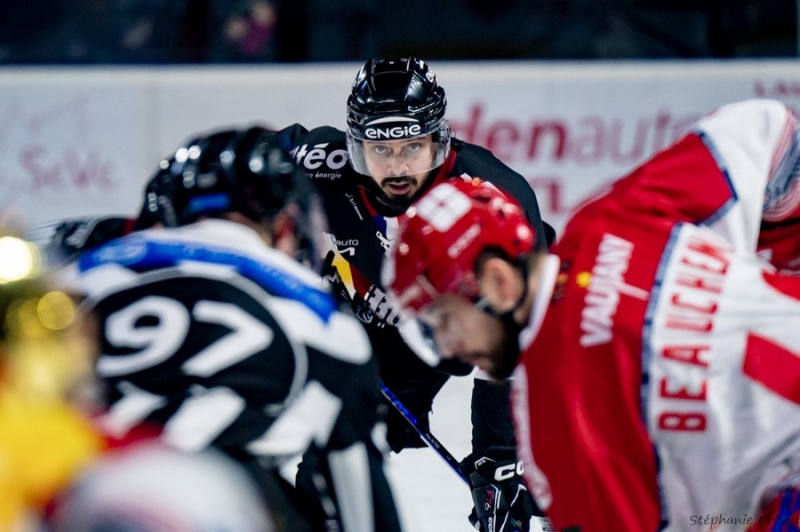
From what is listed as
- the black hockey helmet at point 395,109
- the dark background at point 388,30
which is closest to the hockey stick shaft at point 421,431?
the black hockey helmet at point 395,109

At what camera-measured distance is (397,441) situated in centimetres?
382

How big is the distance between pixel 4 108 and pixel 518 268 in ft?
17.2

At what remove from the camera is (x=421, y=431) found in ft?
12.2

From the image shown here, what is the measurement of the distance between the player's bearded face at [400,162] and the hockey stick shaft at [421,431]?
610 mm

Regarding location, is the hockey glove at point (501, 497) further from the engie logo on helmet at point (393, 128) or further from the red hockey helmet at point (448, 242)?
the red hockey helmet at point (448, 242)

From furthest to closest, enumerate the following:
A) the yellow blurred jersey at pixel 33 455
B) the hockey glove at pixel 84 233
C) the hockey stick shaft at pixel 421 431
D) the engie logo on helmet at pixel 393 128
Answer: the hockey stick shaft at pixel 421 431, the engie logo on helmet at pixel 393 128, the hockey glove at pixel 84 233, the yellow blurred jersey at pixel 33 455

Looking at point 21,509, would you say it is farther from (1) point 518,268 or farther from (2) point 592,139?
(2) point 592,139

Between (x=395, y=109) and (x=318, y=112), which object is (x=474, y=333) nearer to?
(x=395, y=109)

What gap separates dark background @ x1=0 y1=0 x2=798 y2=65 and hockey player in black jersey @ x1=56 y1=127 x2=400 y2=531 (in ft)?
16.4

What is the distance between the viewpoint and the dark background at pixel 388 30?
6805 mm

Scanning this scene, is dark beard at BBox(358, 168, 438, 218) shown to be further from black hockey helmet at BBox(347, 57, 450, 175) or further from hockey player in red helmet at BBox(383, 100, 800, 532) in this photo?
hockey player in red helmet at BBox(383, 100, 800, 532)

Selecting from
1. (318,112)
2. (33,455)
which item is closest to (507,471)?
(33,455)

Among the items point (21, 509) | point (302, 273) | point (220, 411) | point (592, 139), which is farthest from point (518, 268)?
point (592, 139)

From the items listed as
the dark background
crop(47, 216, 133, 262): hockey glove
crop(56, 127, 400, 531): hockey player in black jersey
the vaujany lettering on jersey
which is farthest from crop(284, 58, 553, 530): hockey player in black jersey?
the dark background
